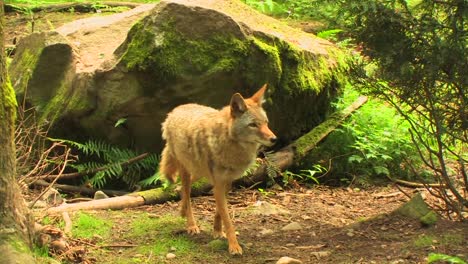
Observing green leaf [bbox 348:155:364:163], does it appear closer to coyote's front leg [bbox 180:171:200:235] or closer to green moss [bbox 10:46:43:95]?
coyote's front leg [bbox 180:171:200:235]

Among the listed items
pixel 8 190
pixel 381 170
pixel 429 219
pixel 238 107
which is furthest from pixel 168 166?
pixel 381 170

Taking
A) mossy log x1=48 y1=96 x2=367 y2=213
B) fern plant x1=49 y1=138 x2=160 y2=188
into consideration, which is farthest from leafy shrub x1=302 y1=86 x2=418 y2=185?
fern plant x1=49 y1=138 x2=160 y2=188

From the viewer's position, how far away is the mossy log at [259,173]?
25.1ft

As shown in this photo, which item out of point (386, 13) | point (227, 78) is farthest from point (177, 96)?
point (386, 13)

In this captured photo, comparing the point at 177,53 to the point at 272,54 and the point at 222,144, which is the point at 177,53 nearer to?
the point at 272,54

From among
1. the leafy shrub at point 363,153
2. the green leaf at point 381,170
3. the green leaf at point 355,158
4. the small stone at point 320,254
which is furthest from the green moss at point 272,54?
the small stone at point 320,254

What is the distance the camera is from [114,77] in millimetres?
8445

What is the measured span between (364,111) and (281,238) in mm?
4378

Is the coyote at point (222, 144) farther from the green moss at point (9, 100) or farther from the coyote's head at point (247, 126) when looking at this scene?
the green moss at point (9, 100)

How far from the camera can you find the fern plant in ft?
28.3

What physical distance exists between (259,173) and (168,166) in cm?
192

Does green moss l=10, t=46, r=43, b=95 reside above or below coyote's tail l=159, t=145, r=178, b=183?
above

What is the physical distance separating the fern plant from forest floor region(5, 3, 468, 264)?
0.96 m

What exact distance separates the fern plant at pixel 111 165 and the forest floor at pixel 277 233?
964 millimetres
